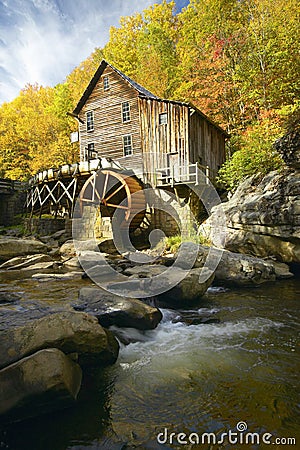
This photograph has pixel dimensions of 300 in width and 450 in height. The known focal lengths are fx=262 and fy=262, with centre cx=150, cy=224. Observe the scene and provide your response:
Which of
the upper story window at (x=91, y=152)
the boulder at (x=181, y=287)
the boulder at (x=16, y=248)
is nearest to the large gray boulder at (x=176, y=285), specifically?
the boulder at (x=181, y=287)

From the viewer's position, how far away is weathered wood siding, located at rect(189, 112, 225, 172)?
1245 centimetres

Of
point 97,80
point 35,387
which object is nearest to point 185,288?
point 35,387

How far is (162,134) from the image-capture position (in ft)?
41.9

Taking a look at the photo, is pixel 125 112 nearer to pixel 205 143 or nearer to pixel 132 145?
pixel 132 145

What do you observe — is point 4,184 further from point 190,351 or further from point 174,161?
point 190,351

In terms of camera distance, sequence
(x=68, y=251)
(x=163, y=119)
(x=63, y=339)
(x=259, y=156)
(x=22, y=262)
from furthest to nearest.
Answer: (x=163, y=119) < (x=68, y=251) < (x=259, y=156) < (x=22, y=262) < (x=63, y=339)

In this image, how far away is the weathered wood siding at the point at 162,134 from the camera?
12.2 metres

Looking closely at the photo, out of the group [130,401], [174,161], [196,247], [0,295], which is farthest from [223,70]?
[130,401]

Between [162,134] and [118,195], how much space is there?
3768 mm

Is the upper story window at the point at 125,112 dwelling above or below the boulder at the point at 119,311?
above

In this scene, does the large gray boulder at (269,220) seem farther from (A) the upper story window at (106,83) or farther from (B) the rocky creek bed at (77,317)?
(A) the upper story window at (106,83)

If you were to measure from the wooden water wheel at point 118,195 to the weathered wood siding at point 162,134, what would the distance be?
1465 mm

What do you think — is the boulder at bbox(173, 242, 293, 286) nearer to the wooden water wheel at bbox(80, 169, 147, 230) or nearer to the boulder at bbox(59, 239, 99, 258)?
the boulder at bbox(59, 239, 99, 258)

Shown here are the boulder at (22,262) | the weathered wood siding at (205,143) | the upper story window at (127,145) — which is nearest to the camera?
the boulder at (22,262)
